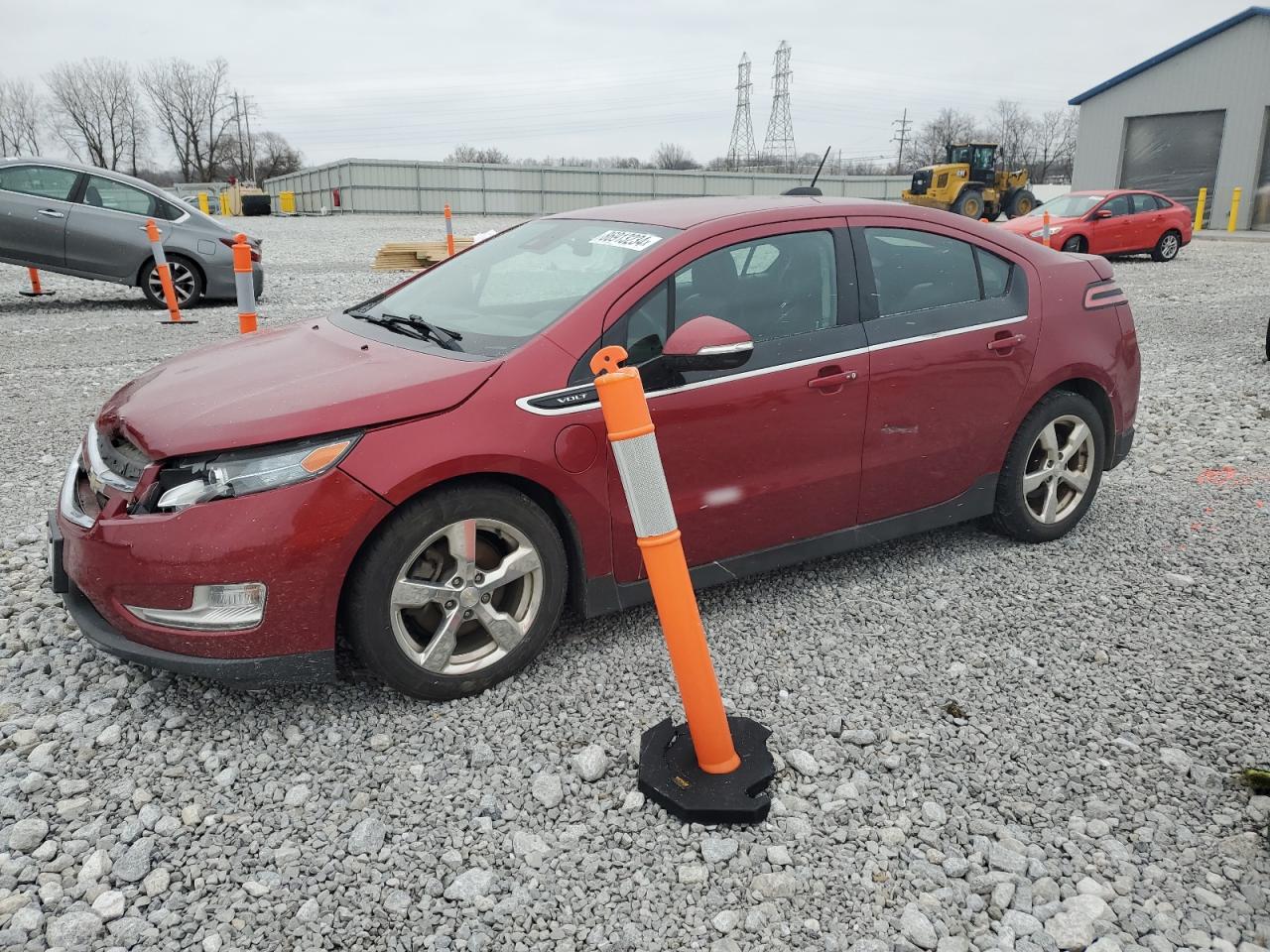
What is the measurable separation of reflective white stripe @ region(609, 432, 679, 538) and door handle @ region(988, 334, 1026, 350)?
7.59 ft

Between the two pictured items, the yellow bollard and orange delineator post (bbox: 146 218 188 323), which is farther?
the yellow bollard

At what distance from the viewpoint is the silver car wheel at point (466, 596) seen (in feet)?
10.1

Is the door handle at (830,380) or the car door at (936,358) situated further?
the car door at (936,358)

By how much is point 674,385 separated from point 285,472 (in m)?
1.30

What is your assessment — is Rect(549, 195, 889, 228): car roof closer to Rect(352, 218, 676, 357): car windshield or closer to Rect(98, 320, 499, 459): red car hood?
Rect(352, 218, 676, 357): car windshield

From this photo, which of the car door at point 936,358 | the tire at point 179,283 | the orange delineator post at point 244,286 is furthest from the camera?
the tire at point 179,283

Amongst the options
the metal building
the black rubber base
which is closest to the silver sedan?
the black rubber base

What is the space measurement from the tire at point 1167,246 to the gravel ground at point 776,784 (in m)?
18.2

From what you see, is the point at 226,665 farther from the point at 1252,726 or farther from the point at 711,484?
the point at 1252,726

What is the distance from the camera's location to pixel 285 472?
9.38 ft

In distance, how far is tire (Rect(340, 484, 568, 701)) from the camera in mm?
2988

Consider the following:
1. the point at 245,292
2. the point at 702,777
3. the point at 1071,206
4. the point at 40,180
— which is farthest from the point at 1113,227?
the point at 702,777

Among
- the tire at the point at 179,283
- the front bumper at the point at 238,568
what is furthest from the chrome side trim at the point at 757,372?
the tire at the point at 179,283

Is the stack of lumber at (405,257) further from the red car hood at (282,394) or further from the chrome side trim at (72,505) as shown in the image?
the chrome side trim at (72,505)
